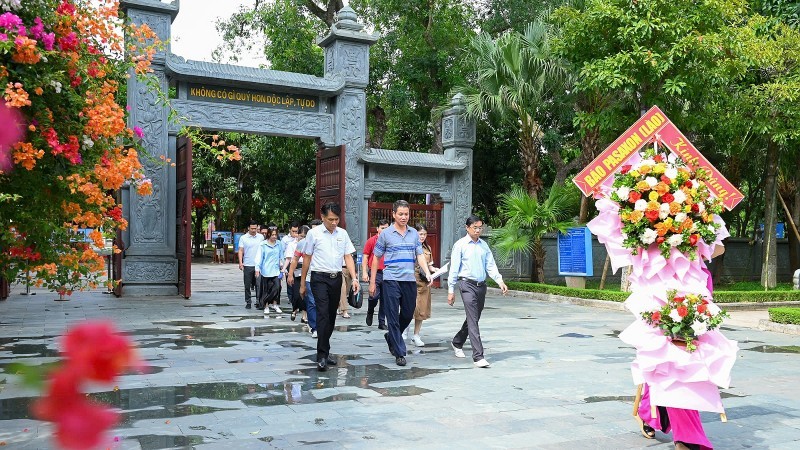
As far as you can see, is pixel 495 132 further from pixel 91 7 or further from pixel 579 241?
pixel 91 7

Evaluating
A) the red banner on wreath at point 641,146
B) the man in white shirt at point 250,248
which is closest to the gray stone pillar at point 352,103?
the man in white shirt at point 250,248

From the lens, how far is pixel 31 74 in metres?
4.54

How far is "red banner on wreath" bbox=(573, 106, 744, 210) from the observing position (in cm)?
576

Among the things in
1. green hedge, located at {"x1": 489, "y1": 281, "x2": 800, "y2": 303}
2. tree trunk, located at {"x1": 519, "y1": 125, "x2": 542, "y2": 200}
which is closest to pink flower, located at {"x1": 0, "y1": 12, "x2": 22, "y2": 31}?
green hedge, located at {"x1": 489, "y1": 281, "x2": 800, "y2": 303}

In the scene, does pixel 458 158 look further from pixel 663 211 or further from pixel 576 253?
pixel 663 211

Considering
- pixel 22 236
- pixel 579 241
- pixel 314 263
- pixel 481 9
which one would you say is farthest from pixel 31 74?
pixel 481 9

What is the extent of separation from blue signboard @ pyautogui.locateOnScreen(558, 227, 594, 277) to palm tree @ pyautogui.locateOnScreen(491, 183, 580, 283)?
0.28 meters

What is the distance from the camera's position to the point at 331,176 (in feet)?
54.0

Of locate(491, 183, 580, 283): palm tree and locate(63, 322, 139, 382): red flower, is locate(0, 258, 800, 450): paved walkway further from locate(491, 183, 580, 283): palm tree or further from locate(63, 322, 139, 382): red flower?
locate(491, 183, 580, 283): palm tree

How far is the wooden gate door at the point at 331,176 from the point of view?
51.6 feet

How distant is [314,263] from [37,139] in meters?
3.54

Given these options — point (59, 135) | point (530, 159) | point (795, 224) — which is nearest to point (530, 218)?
point (530, 159)

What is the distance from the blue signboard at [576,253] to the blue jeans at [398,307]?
31.9ft

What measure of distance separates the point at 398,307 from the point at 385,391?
1.66 metres
